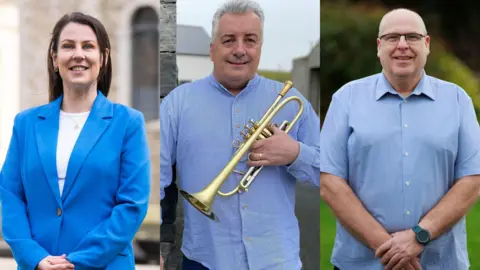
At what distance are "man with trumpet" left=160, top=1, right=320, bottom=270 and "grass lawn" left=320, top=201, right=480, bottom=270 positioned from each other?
15 cm

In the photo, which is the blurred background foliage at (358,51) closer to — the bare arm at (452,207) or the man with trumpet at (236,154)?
the man with trumpet at (236,154)

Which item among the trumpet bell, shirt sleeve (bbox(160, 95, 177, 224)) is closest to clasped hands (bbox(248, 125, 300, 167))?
the trumpet bell

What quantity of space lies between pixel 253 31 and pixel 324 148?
0.73m

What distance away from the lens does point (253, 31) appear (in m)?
4.26

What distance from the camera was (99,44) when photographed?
14.1 feet

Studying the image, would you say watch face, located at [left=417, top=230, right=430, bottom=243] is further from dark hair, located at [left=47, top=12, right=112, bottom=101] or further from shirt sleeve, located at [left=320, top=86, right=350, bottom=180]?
dark hair, located at [left=47, top=12, right=112, bottom=101]

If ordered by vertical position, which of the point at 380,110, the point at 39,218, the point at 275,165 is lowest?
the point at 39,218

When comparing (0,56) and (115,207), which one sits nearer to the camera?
(115,207)

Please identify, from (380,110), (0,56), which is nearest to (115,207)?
(0,56)

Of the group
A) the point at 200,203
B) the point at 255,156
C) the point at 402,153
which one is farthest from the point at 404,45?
the point at 200,203

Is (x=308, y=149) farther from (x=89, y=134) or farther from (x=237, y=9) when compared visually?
(x=89, y=134)

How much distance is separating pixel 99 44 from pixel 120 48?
15cm

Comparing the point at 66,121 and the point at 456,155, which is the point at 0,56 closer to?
the point at 66,121

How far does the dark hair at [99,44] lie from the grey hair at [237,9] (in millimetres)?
591
